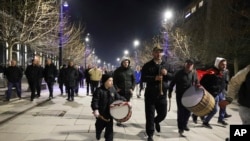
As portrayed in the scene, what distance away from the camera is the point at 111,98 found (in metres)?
7.12

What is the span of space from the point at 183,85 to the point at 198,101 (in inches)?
47.5

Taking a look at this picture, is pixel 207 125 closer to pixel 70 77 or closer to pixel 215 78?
pixel 215 78

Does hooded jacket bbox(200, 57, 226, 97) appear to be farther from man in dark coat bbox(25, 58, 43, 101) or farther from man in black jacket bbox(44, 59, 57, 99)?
man in black jacket bbox(44, 59, 57, 99)

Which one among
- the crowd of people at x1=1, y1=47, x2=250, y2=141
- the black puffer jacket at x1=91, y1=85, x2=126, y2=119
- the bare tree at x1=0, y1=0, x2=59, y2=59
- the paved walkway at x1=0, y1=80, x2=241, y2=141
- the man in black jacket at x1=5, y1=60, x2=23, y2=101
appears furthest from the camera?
the bare tree at x1=0, y1=0, x2=59, y2=59

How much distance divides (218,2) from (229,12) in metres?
2.94

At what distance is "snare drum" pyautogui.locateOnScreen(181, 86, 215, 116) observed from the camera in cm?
771

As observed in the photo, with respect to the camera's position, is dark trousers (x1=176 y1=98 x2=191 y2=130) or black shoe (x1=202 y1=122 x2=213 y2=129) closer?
dark trousers (x1=176 y1=98 x2=191 y2=130)

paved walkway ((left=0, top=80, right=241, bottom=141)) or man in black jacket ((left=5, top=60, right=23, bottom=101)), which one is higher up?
man in black jacket ((left=5, top=60, right=23, bottom=101))

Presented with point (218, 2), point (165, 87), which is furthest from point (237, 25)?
point (165, 87)

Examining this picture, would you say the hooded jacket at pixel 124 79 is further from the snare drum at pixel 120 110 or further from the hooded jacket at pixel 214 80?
the snare drum at pixel 120 110

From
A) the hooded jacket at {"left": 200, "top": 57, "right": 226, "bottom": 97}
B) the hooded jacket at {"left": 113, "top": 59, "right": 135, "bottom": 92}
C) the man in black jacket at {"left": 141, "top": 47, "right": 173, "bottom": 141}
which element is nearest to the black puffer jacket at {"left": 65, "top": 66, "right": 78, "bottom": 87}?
the hooded jacket at {"left": 113, "top": 59, "right": 135, "bottom": 92}

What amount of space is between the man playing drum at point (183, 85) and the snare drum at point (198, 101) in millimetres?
706

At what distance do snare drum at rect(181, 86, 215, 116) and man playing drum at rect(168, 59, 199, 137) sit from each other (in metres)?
0.71

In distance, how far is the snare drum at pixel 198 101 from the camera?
7.71 m
